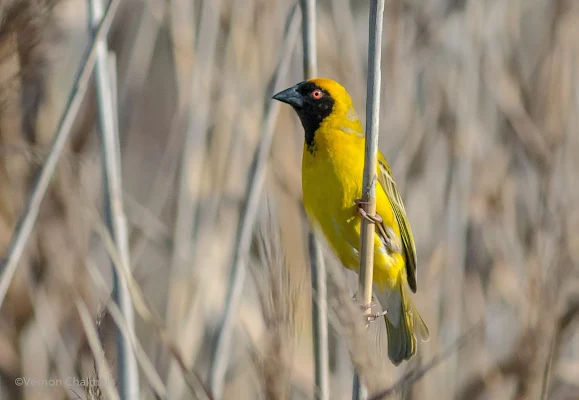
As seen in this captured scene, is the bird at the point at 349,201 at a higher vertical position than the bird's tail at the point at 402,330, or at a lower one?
higher

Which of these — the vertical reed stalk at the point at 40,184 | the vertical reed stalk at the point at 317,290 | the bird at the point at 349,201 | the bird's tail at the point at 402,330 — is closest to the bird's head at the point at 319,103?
the bird at the point at 349,201

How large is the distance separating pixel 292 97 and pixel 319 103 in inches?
4.8

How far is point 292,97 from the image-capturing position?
85.4 inches

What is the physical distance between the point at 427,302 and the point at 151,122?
1.65 metres

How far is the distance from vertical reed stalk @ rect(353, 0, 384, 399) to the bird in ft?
1.43

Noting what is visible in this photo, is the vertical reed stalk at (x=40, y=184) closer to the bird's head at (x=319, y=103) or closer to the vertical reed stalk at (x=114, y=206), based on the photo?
the vertical reed stalk at (x=114, y=206)

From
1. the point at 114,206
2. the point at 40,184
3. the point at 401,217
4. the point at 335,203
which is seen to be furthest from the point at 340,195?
the point at 40,184

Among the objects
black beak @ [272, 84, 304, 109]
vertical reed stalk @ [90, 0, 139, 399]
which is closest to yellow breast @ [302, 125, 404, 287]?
black beak @ [272, 84, 304, 109]

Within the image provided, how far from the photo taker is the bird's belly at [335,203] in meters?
2.09

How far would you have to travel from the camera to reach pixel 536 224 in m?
2.17

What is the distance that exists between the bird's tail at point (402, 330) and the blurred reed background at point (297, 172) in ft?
0.37

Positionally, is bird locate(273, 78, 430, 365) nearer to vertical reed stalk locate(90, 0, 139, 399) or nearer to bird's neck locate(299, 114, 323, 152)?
bird's neck locate(299, 114, 323, 152)

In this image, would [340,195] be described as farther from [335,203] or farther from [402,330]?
[402,330]

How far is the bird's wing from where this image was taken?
2.16 m
